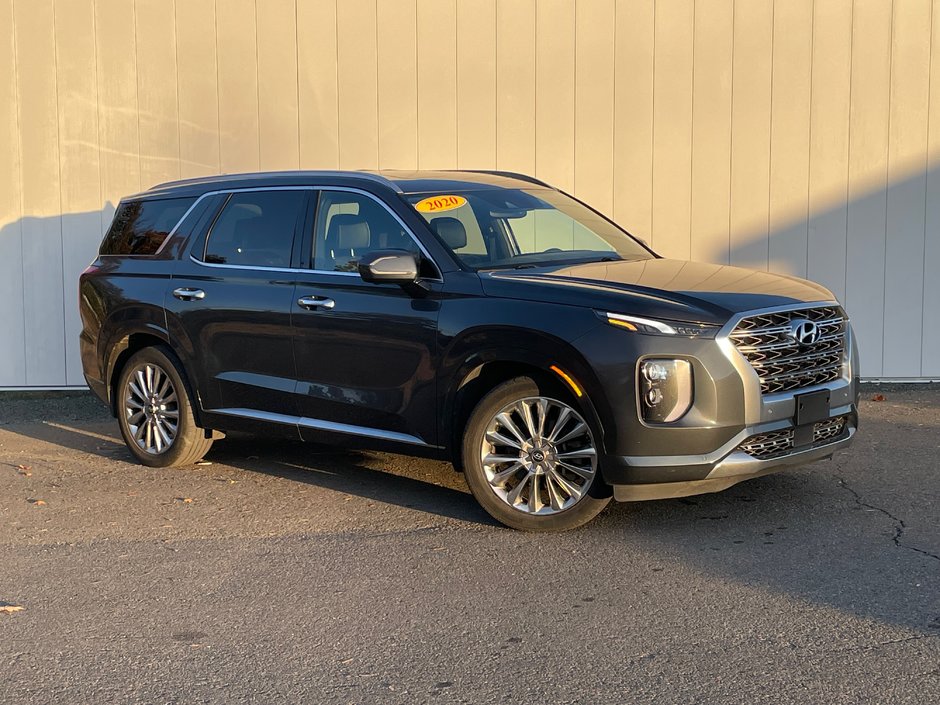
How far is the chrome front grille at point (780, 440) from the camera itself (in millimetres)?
5508

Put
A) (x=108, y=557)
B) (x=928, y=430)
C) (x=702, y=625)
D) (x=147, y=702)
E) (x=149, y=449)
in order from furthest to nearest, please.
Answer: (x=928, y=430) < (x=149, y=449) < (x=108, y=557) < (x=702, y=625) < (x=147, y=702)

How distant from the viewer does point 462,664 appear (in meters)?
4.09

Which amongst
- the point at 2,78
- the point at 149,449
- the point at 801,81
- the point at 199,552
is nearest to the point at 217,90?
the point at 2,78

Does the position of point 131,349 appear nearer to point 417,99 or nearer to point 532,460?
point 532,460

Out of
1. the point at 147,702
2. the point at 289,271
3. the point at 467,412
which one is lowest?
the point at 147,702

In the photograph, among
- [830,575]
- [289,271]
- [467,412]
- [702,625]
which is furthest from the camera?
[289,271]

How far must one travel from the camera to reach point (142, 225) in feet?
25.5

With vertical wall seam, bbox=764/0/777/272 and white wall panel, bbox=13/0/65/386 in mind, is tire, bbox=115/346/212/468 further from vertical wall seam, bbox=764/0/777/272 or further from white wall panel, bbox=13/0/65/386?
vertical wall seam, bbox=764/0/777/272

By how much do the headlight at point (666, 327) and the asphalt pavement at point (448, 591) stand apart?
1.00 m

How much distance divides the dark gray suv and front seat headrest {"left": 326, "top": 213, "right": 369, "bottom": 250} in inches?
0.5

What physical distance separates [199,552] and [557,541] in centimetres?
170

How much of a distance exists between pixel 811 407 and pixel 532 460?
1.37 m

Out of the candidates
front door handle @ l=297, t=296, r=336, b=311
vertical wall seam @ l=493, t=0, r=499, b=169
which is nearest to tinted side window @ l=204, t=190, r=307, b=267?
front door handle @ l=297, t=296, r=336, b=311

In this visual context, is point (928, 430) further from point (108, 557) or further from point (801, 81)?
point (108, 557)
